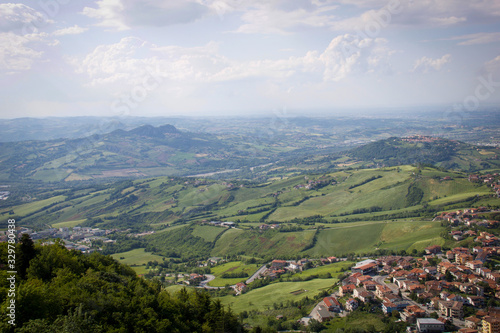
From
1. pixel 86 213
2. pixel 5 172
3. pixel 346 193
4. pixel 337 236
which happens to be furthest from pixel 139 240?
pixel 5 172

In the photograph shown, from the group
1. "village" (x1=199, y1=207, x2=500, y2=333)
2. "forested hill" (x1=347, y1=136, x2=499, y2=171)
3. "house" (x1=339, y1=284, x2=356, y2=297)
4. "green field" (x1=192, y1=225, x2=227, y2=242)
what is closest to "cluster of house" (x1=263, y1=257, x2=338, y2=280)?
"village" (x1=199, y1=207, x2=500, y2=333)

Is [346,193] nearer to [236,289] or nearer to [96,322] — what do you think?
[236,289]

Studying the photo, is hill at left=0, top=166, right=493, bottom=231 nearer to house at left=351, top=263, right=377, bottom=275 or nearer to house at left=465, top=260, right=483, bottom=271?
house at left=465, top=260, right=483, bottom=271

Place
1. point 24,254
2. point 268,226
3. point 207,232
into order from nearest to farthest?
point 24,254 < point 268,226 < point 207,232

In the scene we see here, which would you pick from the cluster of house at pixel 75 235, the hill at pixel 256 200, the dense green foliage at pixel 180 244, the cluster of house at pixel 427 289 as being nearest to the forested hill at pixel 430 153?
the hill at pixel 256 200

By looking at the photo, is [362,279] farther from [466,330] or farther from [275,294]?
[466,330]

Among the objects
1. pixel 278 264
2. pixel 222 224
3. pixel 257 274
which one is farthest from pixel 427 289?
pixel 222 224

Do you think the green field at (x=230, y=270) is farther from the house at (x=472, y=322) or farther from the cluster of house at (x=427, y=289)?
the house at (x=472, y=322)
